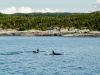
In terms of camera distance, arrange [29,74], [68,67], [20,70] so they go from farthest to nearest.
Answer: [68,67] → [20,70] → [29,74]

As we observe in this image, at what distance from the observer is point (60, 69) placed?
57.5m

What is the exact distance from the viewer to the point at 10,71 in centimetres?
5506

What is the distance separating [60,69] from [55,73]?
409 cm

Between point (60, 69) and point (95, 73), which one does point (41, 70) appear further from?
point (95, 73)

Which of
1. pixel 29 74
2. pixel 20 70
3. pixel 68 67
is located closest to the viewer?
pixel 29 74

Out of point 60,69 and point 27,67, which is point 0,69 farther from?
point 60,69

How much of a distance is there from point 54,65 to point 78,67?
454 cm

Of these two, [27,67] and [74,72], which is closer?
[74,72]

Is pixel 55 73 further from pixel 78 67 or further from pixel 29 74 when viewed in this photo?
pixel 78 67

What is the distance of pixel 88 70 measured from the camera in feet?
186

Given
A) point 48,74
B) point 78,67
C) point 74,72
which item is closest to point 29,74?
point 48,74

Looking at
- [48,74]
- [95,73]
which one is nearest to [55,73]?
[48,74]

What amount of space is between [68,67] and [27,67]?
6406 mm

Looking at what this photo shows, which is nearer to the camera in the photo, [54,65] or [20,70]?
[20,70]
